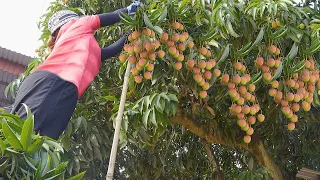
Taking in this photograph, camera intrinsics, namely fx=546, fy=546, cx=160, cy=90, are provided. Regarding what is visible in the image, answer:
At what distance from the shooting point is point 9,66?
4.09 metres

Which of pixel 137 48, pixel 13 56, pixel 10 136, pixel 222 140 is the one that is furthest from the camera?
pixel 13 56

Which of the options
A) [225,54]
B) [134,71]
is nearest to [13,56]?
[134,71]

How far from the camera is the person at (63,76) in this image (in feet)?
7.31

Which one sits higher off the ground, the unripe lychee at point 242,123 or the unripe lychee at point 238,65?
the unripe lychee at point 238,65

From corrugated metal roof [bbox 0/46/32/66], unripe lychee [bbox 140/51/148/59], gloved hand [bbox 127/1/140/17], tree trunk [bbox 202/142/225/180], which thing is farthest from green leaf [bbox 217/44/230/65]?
corrugated metal roof [bbox 0/46/32/66]

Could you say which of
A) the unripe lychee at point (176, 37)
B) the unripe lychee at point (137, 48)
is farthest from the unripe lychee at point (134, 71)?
the unripe lychee at point (176, 37)

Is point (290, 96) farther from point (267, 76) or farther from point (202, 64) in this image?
point (202, 64)

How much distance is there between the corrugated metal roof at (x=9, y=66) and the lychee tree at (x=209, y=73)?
29.4 inches

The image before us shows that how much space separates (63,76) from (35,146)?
751mm

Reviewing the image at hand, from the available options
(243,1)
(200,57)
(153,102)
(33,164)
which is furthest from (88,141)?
(33,164)

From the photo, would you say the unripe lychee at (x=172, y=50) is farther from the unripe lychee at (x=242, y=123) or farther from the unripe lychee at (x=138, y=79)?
A: the unripe lychee at (x=242, y=123)

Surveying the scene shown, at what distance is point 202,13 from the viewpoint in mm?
2592

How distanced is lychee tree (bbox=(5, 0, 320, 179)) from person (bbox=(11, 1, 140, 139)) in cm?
18

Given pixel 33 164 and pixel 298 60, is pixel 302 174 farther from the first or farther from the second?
pixel 33 164
